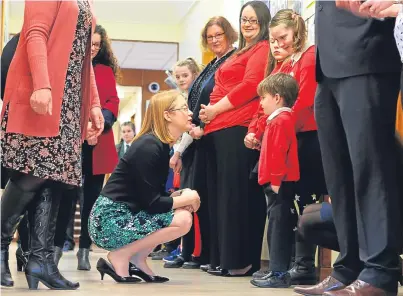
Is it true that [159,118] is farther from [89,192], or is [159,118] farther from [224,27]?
[224,27]

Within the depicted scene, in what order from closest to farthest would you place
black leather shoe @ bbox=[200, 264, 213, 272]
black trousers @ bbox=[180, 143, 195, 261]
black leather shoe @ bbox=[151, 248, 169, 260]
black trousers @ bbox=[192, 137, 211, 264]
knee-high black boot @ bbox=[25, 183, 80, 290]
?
knee-high black boot @ bbox=[25, 183, 80, 290]
black leather shoe @ bbox=[200, 264, 213, 272]
black trousers @ bbox=[192, 137, 211, 264]
black trousers @ bbox=[180, 143, 195, 261]
black leather shoe @ bbox=[151, 248, 169, 260]

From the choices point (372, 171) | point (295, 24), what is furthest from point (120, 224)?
point (372, 171)

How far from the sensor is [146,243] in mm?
3201

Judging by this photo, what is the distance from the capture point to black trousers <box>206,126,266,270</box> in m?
3.54

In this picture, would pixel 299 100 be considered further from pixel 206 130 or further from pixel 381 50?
pixel 381 50

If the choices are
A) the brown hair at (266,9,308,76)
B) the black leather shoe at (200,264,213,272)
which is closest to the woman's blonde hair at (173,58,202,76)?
the black leather shoe at (200,264,213,272)

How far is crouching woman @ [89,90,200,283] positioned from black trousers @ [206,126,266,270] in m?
0.38

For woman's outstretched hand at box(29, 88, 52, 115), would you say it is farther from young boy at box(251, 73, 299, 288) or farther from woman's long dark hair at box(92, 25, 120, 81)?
woman's long dark hair at box(92, 25, 120, 81)

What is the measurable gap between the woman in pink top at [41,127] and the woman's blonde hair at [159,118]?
59cm

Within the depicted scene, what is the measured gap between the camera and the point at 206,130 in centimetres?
378

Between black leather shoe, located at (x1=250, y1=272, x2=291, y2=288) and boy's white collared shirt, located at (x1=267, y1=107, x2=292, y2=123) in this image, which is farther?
boy's white collared shirt, located at (x1=267, y1=107, x2=292, y2=123)

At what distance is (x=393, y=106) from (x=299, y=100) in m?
1.00

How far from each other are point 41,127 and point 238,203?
4.27ft

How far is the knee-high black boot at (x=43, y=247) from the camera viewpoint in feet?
8.52
